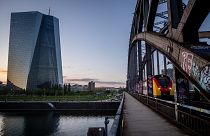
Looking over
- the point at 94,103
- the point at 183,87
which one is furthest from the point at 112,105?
the point at 183,87

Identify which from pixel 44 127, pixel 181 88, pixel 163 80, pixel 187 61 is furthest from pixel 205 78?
pixel 44 127

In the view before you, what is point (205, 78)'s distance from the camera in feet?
20.9

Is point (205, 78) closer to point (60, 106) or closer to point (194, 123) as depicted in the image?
point (194, 123)

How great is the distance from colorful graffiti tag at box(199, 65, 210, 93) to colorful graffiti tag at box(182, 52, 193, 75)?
59cm

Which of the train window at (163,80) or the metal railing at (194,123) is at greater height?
the train window at (163,80)

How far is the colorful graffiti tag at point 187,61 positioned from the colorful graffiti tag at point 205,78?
0.59m

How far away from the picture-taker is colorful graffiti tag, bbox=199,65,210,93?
20.2ft

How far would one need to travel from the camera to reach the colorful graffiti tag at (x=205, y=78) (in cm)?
617

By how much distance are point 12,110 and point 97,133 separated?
73888 millimetres

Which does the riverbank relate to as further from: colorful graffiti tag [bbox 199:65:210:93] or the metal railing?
colorful graffiti tag [bbox 199:65:210:93]

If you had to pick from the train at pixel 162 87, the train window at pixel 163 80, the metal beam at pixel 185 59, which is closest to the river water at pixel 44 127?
the train at pixel 162 87

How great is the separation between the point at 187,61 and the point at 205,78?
888 mm

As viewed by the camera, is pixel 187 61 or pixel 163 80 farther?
pixel 163 80

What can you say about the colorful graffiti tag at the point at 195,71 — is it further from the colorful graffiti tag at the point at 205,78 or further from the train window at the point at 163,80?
the train window at the point at 163,80
